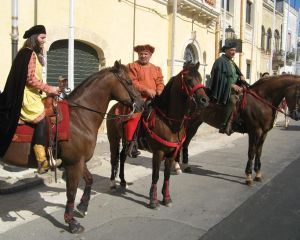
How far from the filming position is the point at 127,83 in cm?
469

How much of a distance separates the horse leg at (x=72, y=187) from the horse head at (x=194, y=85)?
5.42 ft

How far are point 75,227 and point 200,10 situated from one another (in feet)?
46.1

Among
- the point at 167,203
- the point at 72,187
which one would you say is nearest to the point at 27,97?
the point at 72,187

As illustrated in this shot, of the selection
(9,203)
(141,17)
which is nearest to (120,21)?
(141,17)

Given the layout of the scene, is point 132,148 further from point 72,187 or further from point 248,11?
point 248,11

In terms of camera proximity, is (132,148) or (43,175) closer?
(132,148)

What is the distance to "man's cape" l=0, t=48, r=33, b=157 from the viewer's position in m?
4.03

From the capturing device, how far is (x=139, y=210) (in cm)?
545

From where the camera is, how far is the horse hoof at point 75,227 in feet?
15.0

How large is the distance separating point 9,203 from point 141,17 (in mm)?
9175

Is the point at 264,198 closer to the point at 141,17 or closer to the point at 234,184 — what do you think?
the point at 234,184

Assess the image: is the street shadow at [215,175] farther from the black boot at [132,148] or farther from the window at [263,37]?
the window at [263,37]

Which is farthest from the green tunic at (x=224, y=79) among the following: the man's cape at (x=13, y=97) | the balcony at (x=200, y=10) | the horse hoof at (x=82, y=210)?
the balcony at (x=200, y=10)

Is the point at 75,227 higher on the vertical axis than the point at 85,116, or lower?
lower
